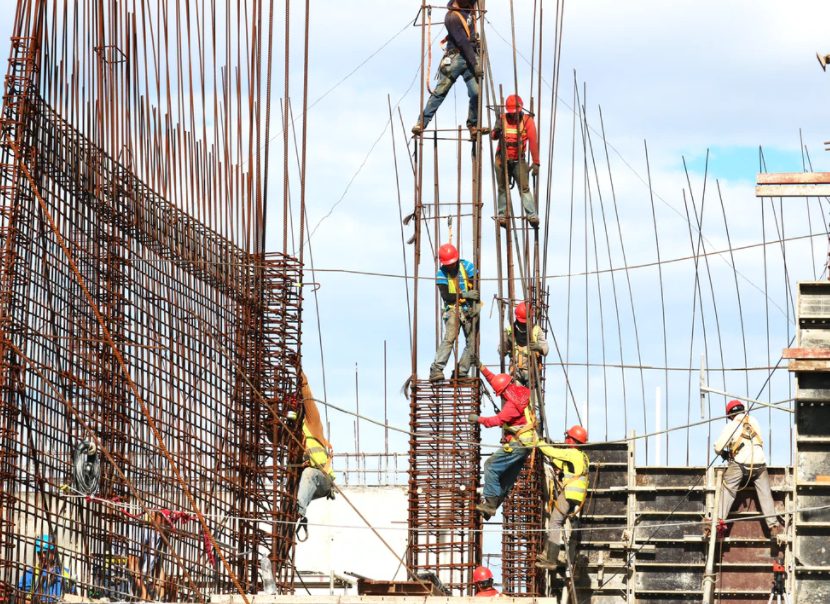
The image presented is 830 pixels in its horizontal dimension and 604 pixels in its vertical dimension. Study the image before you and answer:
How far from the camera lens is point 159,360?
56.5ft

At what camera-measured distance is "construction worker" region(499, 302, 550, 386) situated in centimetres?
1952

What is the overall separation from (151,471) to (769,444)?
9.20 m

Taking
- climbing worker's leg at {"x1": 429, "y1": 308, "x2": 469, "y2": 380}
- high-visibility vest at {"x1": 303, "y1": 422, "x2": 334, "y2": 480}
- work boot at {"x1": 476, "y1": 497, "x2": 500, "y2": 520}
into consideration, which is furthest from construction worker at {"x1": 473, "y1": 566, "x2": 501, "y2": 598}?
climbing worker's leg at {"x1": 429, "y1": 308, "x2": 469, "y2": 380}

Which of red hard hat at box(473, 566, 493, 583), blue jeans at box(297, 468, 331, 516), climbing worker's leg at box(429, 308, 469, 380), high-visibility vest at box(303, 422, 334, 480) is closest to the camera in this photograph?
red hard hat at box(473, 566, 493, 583)

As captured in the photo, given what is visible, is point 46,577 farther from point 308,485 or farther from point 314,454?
point 314,454

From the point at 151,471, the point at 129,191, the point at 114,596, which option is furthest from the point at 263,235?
the point at 114,596

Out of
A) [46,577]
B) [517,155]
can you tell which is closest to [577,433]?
[517,155]

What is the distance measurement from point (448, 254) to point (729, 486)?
491 cm

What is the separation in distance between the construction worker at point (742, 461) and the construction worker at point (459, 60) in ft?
19.6

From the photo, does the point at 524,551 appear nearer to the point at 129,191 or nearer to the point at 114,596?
the point at 114,596

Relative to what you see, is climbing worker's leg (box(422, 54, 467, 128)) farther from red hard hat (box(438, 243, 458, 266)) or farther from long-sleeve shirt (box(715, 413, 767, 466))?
long-sleeve shirt (box(715, 413, 767, 466))

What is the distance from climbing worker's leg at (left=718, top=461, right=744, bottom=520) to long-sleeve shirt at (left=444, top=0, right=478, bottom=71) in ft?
23.0

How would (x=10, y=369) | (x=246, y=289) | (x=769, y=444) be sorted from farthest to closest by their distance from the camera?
(x=769, y=444), (x=246, y=289), (x=10, y=369)

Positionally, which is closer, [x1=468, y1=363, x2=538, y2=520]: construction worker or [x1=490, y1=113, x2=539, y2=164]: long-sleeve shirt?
[x1=468, y1=363, x2=538, y2=520]: construction worker
